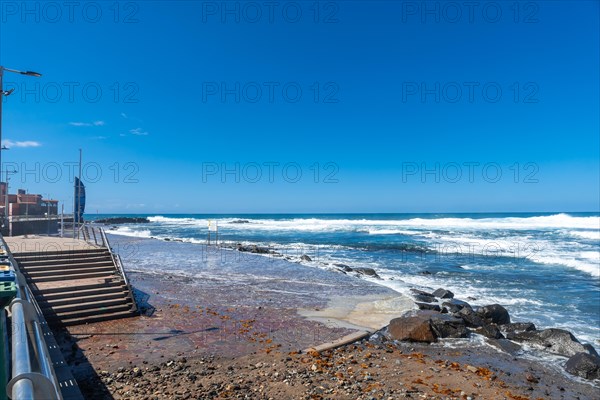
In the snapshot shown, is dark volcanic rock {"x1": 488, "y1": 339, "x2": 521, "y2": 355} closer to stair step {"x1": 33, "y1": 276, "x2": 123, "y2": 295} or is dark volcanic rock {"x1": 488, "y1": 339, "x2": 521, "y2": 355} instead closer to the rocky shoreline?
the rocky shoreline


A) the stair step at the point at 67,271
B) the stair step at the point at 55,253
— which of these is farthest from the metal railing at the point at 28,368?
the stair step at the point at 55,253

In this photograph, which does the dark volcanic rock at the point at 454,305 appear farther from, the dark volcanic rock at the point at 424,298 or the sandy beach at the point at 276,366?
the sandy beach at the point at 276,366

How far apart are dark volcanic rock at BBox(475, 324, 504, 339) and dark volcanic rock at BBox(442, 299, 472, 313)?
2500mm

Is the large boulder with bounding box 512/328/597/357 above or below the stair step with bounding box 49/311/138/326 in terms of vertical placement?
below

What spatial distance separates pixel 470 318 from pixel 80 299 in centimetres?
1353

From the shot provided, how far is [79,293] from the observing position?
40.3 feet

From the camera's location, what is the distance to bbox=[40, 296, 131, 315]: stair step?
11.2 m

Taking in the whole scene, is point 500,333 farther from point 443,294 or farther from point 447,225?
point 447,225

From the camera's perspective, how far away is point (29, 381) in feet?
4.99

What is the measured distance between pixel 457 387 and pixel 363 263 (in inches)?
811

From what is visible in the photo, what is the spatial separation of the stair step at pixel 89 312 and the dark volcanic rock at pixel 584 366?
13418 mm

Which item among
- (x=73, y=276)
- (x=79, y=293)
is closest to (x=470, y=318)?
(x=79, y=293)

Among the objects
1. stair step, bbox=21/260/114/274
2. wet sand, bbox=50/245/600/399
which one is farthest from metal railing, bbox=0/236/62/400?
stair step, bbox=21/260/114/274

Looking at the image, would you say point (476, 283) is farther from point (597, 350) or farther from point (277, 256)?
point (277, 256)
